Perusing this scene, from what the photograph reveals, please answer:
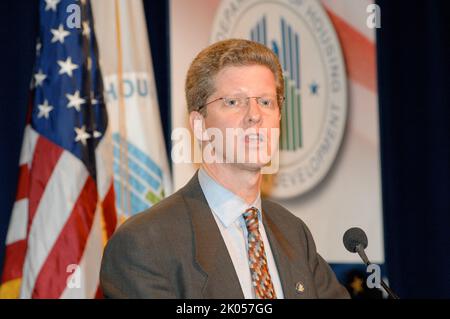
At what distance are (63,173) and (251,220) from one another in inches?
69.6

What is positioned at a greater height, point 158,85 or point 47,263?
point 158,85

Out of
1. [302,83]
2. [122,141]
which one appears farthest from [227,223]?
[302,83]

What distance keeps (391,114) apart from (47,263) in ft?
7.84

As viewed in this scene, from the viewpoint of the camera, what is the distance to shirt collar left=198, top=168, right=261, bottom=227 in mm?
2107

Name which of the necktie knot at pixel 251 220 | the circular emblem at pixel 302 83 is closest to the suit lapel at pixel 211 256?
the necktie knot at pixel 251 220

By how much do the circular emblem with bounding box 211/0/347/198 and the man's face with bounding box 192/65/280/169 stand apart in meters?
2.21

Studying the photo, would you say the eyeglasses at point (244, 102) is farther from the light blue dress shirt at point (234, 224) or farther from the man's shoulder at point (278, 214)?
the man's shoulder at point (278, 214)

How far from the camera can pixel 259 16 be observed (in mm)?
4398

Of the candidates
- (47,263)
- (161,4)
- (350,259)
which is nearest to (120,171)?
(47,263)

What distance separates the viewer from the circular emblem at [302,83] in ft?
14.3

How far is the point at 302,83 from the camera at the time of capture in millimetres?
4398

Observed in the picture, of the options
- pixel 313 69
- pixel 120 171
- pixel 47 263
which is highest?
pixel 313 69

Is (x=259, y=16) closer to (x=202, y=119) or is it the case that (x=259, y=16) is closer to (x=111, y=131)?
(x=111, y=131)

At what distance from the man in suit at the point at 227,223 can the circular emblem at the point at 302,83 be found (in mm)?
2053
